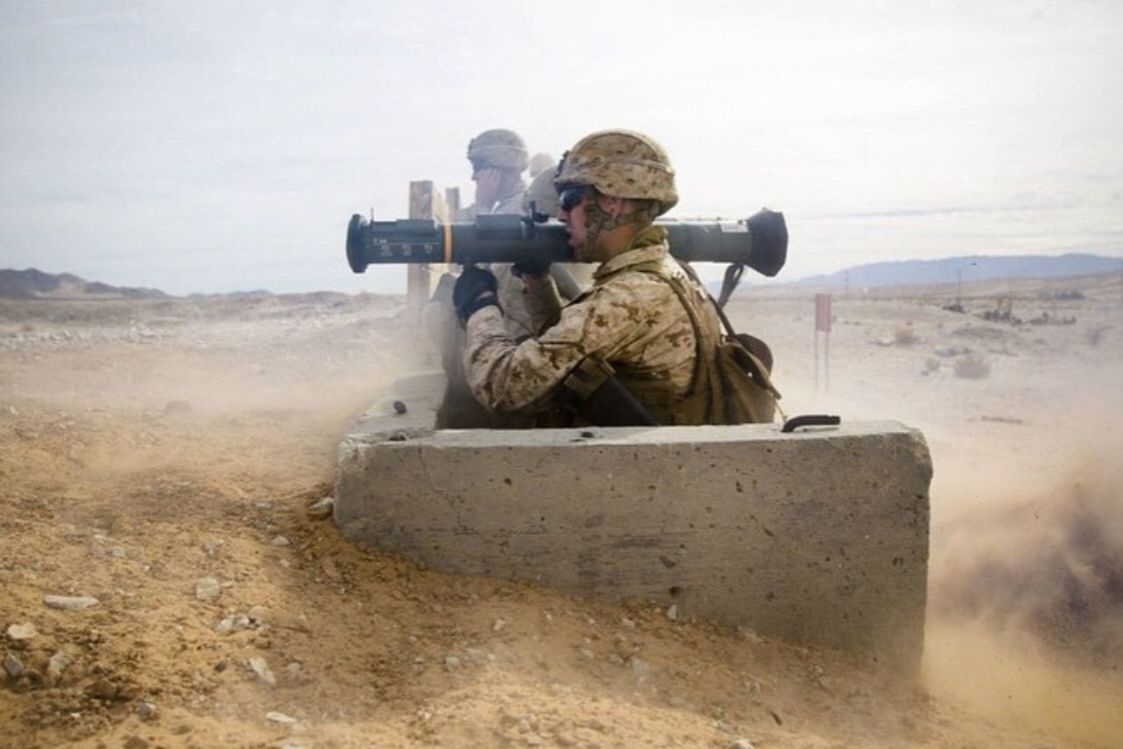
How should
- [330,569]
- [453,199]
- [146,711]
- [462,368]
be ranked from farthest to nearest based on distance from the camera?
[453,199], [462,368], [330,569], [146,711]

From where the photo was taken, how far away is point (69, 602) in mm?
2273

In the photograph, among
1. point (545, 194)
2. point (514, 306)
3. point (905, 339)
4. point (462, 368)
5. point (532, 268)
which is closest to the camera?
point (532, 268)

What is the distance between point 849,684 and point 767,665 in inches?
10.2

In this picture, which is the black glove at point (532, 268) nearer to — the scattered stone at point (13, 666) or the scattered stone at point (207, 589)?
the scattered stone at point (207, 589)

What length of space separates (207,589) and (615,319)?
153 cm

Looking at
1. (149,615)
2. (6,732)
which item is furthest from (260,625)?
(6,732)

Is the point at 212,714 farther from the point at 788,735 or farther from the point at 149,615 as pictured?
the point at 788,735

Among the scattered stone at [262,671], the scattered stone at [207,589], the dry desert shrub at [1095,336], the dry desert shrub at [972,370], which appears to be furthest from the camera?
the dry desert shrub at [1095,336]

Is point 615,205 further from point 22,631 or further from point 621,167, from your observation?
point 22,631

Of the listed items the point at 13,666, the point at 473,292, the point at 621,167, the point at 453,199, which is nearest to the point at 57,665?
the point at 13,666

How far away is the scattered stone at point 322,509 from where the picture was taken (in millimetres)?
3006

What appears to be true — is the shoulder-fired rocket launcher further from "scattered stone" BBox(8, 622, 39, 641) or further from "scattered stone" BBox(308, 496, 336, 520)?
"scattered stone" BBox(8, 622, 39, 641)

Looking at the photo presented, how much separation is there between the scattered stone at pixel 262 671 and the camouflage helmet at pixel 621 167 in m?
1.91

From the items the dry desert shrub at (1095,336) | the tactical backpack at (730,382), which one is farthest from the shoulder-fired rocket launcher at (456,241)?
the dry desert shrub at (1095,336)
